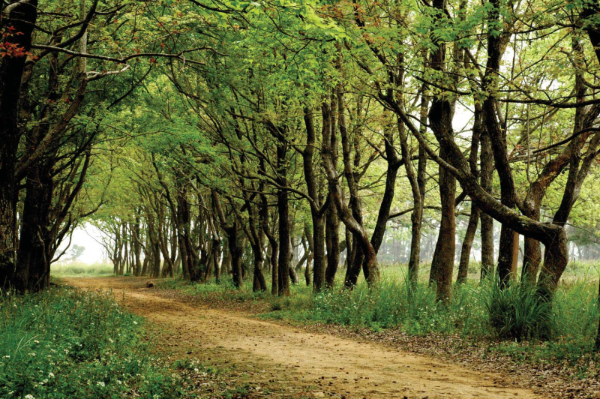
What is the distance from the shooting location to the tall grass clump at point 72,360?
15.3 feet

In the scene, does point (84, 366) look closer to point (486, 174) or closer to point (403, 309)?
point (403, 309)

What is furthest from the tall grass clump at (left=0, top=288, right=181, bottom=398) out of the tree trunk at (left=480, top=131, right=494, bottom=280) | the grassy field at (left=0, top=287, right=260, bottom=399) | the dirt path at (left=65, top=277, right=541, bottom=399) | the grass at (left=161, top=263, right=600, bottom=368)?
the tree trunk at (left=480, top=131, right=494, bottom=280)

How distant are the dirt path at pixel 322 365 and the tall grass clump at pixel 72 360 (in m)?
1.16

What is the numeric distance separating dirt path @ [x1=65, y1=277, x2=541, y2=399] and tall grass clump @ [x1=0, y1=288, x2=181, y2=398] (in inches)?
45.6

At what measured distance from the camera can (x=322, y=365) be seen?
691 centimetres

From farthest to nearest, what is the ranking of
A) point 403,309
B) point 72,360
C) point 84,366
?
point 403,309
point 72,360
point 84,366

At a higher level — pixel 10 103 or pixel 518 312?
pixel 10 103

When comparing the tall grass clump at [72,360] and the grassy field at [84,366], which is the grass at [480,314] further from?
the tall grass clump at [72,360]

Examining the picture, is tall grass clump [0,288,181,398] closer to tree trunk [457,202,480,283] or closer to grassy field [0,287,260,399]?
grassy field [0,287,260,399]

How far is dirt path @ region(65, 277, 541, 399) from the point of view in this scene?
A: 17.9 ft

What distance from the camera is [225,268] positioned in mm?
31859

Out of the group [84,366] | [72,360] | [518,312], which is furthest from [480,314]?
[72,360]

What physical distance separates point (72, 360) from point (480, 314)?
7145 mm

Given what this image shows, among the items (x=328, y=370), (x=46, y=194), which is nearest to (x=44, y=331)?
(x=328, y=370)
